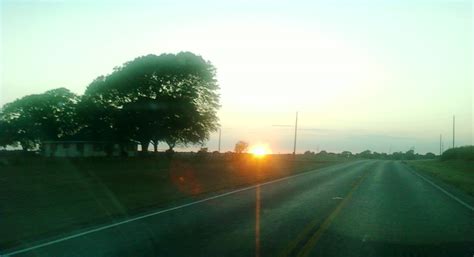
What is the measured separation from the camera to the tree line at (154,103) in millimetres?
67875

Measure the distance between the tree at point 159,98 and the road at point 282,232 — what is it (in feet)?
156

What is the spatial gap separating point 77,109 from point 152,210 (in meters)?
59.4

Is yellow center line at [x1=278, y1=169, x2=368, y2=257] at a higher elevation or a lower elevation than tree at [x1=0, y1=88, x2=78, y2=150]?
lower

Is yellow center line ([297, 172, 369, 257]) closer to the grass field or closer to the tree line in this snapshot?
the grass field

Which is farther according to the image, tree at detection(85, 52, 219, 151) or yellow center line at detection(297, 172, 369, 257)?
tree at detection(85, 52, 219, 151)

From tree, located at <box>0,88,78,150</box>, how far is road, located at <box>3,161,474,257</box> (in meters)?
70.7

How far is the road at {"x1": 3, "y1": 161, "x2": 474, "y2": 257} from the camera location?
36.1ft

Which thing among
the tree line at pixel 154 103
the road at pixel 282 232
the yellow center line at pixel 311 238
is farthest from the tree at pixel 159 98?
the yellow center line at pixel 311 238

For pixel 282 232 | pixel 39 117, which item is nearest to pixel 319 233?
pixel 282 232

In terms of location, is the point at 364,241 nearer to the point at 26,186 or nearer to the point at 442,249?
the point at 442,249

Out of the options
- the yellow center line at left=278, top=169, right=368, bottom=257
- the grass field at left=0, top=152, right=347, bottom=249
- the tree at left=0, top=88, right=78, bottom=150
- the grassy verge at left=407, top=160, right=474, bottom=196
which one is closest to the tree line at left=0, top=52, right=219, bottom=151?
the tree at left=0, top=88, right=78, bottom=150

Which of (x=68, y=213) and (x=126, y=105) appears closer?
(x=68, y=213)

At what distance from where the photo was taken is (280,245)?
11484 millimetres

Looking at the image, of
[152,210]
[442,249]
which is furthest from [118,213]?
[442,249]
